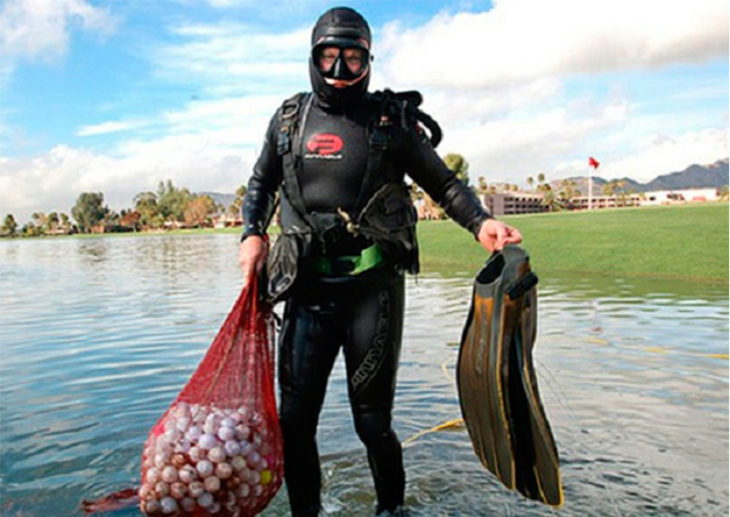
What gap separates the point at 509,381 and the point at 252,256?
126 centimetres

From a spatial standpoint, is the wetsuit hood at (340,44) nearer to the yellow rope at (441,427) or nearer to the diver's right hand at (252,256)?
the diver's right hand at (252,256)

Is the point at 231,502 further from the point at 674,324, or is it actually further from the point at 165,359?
the point at 674,324

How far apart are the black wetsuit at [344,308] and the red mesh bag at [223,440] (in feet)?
0.45

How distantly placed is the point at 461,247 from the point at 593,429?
64.9 feet

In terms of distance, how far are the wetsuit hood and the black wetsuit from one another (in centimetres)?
6

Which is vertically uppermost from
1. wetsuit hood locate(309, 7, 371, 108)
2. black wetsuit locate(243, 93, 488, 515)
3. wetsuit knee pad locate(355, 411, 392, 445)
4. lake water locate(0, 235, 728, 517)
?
wetsuit hood locate(309, 7, 371, 108)

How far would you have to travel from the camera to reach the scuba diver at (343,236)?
3.27 metres

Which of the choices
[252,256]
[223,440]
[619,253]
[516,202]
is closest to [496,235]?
[252,256]

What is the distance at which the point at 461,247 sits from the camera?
81.1ft

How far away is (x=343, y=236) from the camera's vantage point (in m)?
3.30

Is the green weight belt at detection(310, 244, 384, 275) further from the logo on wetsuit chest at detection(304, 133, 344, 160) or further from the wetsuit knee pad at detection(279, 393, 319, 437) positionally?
the wetsuit knee pad at detection(279, 393, 319, 437)

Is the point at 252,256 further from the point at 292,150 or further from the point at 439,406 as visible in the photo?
the point at 439,406

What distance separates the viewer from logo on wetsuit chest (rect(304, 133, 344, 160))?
3.27m

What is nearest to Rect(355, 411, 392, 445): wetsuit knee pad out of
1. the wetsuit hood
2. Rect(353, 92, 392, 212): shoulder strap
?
Rect(353, 92, 392, 212): shoulder strap
